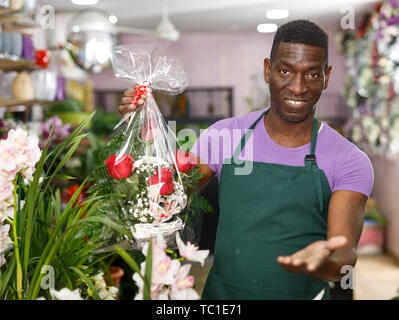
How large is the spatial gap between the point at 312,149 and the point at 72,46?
10.0 feet

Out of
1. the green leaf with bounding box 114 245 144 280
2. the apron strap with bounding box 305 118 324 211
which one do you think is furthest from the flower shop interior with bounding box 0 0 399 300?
the apron strap with bounding box 305 118 324 211

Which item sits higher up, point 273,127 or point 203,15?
point 203,15

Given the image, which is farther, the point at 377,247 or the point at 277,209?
the point at 377,247

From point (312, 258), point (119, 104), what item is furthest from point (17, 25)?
point (312, 258)

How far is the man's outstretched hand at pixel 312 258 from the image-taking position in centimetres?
A: 62

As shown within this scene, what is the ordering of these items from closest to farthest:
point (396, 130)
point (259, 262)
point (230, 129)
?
point (259, 262) → point (230, 129) → point (396, 130)

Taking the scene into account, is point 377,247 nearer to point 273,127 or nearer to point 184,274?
point 273,127

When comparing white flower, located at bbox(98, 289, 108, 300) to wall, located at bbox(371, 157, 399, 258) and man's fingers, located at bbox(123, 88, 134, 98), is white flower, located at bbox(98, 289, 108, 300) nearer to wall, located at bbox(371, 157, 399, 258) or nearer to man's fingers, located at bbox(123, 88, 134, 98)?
man's fingers, located at bbox(123, 88, 134, 98)

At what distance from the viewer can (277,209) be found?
102cm

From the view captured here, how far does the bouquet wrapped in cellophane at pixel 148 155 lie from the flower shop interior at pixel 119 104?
3 cm

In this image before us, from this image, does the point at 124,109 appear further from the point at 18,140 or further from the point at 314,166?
the point at 314,166

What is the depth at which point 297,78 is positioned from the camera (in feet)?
2.93

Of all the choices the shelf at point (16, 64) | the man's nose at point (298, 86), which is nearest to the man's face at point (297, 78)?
the man's nose at point (298, 86)

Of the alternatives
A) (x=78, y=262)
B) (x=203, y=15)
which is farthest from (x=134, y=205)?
(x=203, y=15)
